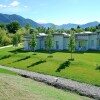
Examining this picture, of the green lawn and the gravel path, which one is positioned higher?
the green lawn

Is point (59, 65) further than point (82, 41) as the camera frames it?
No

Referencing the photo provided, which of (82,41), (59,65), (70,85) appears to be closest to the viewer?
(70,85)

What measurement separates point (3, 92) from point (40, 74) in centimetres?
2144

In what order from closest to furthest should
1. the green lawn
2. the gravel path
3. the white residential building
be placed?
the gravel path → the green lawn → the white residential building

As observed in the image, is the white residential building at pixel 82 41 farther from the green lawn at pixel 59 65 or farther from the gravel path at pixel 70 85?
the gravel path at pixel 70 85

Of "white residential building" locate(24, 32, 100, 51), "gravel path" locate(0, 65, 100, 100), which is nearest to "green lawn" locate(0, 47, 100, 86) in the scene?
"gravel path" locate(0, 65, 100, 100)

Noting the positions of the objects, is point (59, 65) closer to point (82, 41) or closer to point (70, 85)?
point (70, 85)

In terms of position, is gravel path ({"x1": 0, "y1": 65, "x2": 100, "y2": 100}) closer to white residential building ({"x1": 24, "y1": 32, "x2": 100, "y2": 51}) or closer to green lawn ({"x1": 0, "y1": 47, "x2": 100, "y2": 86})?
green lawn ({"x1": 0, "y1": 47, "x2": 100, "y2": 86})

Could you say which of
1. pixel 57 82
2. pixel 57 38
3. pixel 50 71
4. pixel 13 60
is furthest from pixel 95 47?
pixel 57 82

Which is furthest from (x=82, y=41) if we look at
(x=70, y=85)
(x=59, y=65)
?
(x=70, y=85)

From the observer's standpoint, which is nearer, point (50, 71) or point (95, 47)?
point (50, 71)

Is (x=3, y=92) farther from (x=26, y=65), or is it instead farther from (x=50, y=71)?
(x=26, y=65)

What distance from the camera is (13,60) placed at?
214 feet

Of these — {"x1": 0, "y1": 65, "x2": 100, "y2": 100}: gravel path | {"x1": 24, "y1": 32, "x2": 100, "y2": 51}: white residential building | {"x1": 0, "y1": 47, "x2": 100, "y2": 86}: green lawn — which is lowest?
{"x1": 0, "y1": 65, "x2": 100, "y2": 100}: gravel path
